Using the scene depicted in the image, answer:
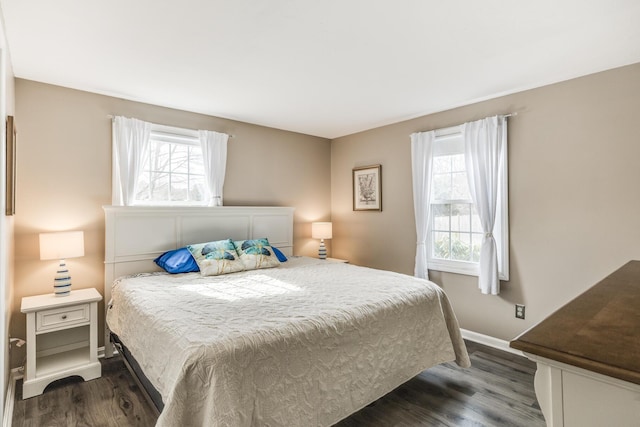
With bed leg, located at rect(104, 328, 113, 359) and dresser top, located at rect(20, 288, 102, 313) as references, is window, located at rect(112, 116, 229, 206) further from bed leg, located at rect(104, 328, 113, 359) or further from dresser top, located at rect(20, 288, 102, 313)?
bed leg, located at rect(104, 328, 113, 359)

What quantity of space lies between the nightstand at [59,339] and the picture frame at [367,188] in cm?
311

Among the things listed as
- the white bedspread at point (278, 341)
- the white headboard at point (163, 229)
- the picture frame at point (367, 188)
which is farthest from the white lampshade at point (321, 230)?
the white bedspread at point (278, 341)

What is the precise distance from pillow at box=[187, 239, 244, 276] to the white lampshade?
141cm

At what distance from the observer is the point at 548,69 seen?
2.57m

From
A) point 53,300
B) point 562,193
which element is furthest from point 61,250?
point 562,193

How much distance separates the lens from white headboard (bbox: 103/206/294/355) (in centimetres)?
298

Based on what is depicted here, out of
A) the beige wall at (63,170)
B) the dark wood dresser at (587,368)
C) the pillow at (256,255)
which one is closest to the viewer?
the dark wood dresser at (587,368)

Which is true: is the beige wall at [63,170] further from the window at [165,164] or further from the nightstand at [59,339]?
the nightstand at [59,339]

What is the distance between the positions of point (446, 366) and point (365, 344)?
4.09ft

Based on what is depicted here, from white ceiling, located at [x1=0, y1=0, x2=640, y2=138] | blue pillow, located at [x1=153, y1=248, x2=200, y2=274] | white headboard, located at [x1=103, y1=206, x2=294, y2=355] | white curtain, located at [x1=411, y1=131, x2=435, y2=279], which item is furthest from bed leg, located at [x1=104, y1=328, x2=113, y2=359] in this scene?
white curtain, located at [x1=411, y1=131, x2=435, y2=279]

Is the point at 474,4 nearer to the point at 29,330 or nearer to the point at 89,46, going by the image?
the point at 89,46

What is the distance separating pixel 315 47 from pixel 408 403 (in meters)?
2.51

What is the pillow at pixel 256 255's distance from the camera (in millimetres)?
3236

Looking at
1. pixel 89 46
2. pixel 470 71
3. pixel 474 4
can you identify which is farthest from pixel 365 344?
pixel 89 46
